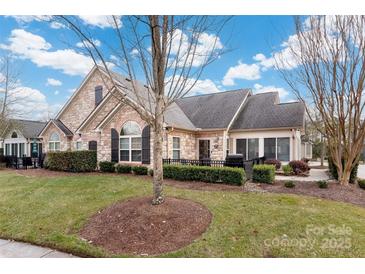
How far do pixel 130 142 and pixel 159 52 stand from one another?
313 inches

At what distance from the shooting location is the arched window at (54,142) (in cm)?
1844

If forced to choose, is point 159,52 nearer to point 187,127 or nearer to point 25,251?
point 25,251

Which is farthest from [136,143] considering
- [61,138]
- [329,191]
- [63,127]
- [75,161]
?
[63,127]

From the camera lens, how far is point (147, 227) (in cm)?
426

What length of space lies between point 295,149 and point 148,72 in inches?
450

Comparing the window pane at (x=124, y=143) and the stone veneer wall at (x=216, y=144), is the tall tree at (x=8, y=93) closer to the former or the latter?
the window pane at (x=124, y=143)

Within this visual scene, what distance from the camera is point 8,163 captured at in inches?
690

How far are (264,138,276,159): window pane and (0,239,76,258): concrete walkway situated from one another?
12.7 meters

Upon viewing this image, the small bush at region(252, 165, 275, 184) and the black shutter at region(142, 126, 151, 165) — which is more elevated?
the black shutter at region(142, 126, 151, 165)

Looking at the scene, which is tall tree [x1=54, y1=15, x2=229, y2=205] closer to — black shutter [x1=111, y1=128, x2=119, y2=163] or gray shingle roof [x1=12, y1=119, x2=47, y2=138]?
black shutter [x1=111, y1=128, x2=119, y2=163]

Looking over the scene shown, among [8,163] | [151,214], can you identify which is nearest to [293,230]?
[151,214]

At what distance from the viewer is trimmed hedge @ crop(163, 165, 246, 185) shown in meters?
8.41

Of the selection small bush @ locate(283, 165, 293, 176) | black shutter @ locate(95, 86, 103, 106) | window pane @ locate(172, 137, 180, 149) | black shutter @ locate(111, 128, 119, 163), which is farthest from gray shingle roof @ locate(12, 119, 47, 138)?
small bush @ locate(283, 165, 293, 176)

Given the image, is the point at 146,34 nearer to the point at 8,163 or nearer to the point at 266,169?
the point at 266,169
